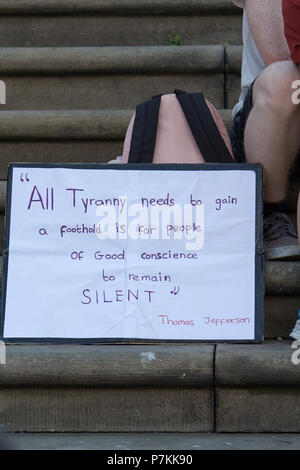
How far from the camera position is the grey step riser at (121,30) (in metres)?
3.94

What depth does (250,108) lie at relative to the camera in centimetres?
279

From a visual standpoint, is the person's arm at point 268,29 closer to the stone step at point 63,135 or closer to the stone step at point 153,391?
the stone step at point 63,135

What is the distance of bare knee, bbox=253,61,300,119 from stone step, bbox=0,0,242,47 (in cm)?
128

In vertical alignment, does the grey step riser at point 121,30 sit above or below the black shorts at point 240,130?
above

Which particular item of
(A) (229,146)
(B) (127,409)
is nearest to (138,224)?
(A) (229,146)

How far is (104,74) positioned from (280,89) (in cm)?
120

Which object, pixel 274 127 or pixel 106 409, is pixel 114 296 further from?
pixel 274 127

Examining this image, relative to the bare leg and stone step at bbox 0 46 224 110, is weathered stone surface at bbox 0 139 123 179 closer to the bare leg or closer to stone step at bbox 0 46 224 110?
stone step at bbox 0 46 224 110

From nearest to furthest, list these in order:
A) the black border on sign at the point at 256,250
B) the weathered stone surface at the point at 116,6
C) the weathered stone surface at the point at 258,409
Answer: the weathered stone surface at the point at 258,409
the black border on sign at the point at 256,250
the weathered stone surface at the point at 116,6

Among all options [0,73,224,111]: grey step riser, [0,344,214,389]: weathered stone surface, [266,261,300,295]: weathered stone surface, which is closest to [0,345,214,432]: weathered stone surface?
[0,344,214,389]: weathered stone surface

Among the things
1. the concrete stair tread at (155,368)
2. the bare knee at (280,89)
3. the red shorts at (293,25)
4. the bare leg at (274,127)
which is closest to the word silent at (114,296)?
the concrete stair tread at (155,368)

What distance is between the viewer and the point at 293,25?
2580 millimetres

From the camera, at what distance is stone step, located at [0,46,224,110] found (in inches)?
Answer: 142

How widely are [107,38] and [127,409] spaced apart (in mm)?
2105
